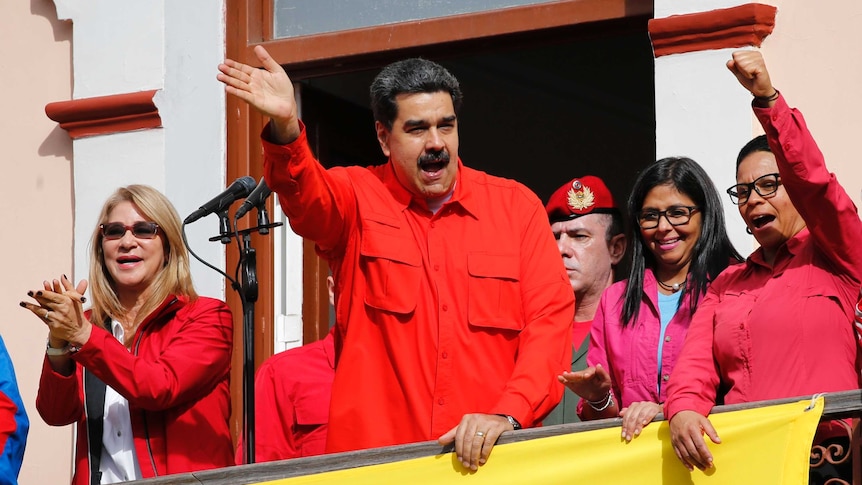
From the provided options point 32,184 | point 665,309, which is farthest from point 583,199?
point 32,184

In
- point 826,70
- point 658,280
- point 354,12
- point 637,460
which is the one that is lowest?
point 637,460

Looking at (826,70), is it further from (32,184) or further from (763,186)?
(32,184)

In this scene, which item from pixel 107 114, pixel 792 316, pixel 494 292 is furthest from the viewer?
pixel 107 114

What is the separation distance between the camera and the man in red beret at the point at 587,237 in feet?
19.8

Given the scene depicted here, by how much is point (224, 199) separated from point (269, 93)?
75 cm

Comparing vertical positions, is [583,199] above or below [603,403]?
above

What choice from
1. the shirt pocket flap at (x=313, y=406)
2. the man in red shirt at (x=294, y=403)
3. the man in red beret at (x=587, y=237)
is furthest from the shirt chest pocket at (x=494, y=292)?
the man in red beret at (x=587, y=237)

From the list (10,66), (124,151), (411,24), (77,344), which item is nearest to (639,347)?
(77,344)

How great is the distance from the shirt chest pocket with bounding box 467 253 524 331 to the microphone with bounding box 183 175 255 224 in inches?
33.6

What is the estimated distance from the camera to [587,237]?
241 inches

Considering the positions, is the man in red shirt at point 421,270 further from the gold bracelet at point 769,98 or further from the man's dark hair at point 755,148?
the gold bracelet at point 769,98

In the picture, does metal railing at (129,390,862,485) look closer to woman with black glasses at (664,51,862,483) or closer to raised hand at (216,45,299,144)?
woman with black glasses at (664,51,862,483)

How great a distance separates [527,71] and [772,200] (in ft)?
18.0

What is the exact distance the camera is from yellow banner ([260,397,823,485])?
3.99 metres
